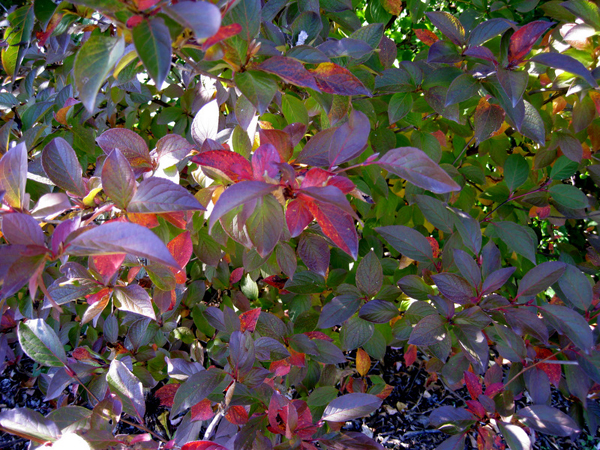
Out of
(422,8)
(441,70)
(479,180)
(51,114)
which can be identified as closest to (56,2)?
(51,114)

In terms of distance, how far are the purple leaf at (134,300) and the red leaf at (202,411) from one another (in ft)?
0.79

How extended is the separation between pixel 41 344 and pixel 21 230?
502 millimetres

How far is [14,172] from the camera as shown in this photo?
62 cm

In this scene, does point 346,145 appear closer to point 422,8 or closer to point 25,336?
→ point 25,336

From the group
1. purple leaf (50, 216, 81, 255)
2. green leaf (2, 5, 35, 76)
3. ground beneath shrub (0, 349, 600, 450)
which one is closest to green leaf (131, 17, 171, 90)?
purple leaf (50, 216, 81, 255)

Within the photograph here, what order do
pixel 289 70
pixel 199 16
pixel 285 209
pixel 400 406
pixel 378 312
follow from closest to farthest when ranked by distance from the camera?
pixel 199 16 → pixel 289 70 → pixel 285 209 → pixel 378 312 → pixel 400 406

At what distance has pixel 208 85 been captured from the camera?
115 cm

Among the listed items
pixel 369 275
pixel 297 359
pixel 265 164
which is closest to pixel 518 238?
pixel 369 275

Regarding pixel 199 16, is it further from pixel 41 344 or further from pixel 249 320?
pixel 41 344

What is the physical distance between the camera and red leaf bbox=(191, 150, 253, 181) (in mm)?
654

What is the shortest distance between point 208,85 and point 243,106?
45 centimetres

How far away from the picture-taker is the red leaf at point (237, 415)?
91 centimetres

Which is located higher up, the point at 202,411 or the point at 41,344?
the point at 41,344

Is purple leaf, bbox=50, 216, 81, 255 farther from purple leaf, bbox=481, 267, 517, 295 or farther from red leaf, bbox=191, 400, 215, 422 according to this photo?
purple leaf, bbox=481, 267, 517, 295
